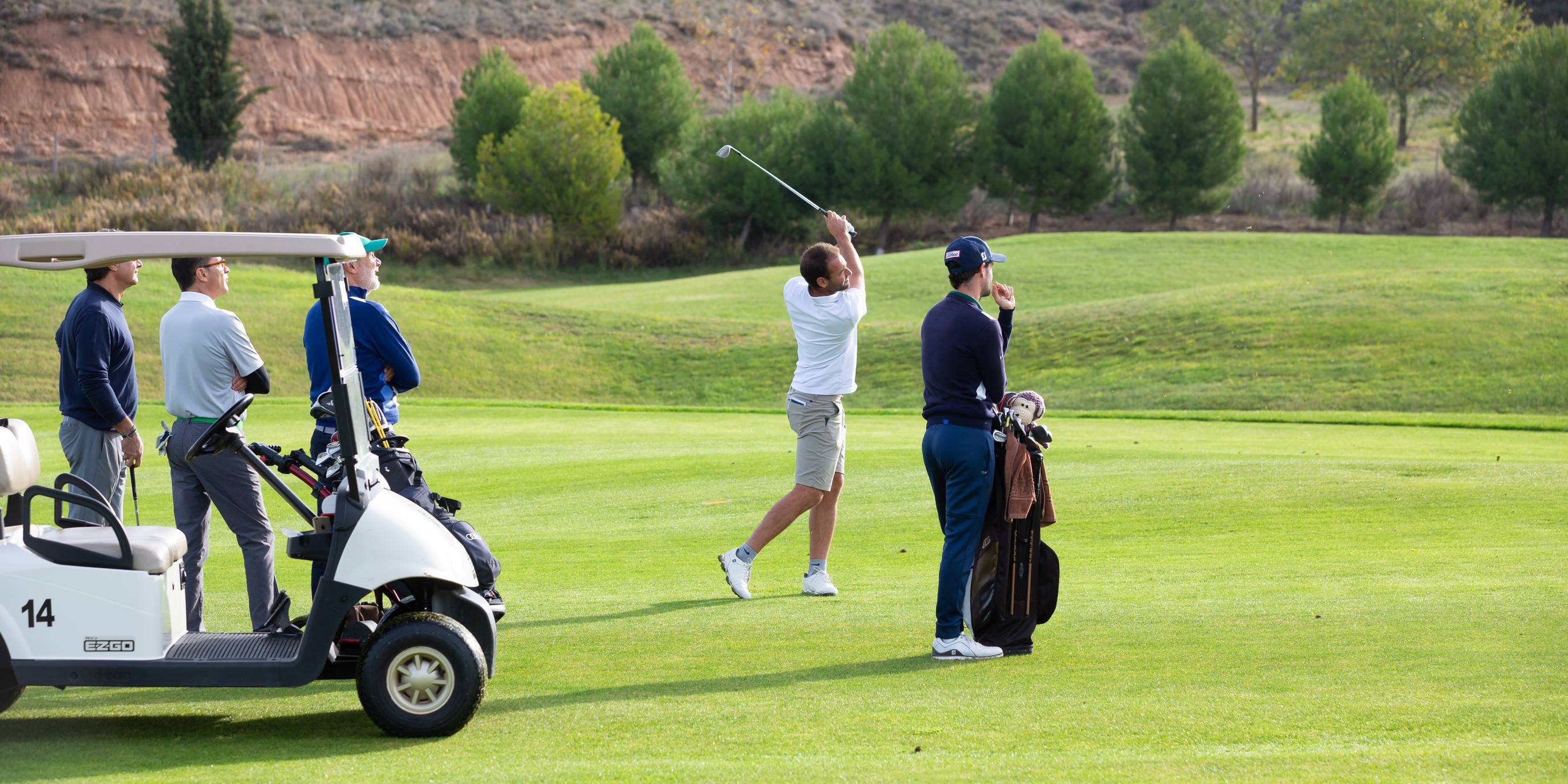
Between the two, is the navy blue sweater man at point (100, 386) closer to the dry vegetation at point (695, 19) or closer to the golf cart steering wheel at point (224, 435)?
the golf cart steering wheel at point (224, 435)

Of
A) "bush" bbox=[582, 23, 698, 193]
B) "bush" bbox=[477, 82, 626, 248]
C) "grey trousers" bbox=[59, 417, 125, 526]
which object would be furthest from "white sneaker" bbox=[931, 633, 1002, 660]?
"bush" bbox=[582, 23, 698, 193]

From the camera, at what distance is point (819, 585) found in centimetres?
811

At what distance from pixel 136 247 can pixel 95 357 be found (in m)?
2.30

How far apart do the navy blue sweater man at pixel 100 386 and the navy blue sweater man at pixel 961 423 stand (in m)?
4.12

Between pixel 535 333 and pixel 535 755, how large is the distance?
26.3 meters

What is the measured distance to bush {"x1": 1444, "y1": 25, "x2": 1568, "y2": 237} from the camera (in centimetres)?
5703

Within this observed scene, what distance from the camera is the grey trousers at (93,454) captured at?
7.49 meters

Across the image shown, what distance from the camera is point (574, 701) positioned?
5.85 metres

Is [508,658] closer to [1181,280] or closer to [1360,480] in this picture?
[1360,480]

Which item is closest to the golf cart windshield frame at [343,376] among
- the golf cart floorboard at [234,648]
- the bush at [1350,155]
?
the golf cart floorboard at [234,648]

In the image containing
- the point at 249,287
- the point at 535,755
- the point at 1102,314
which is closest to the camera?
the point at 535,755

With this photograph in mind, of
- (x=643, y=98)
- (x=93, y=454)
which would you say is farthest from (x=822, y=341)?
(x=643, y=98)

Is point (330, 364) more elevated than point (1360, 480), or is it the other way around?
point (330, 364)

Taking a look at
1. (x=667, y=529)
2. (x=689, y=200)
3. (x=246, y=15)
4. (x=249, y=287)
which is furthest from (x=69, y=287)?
(x=246, y=15)
